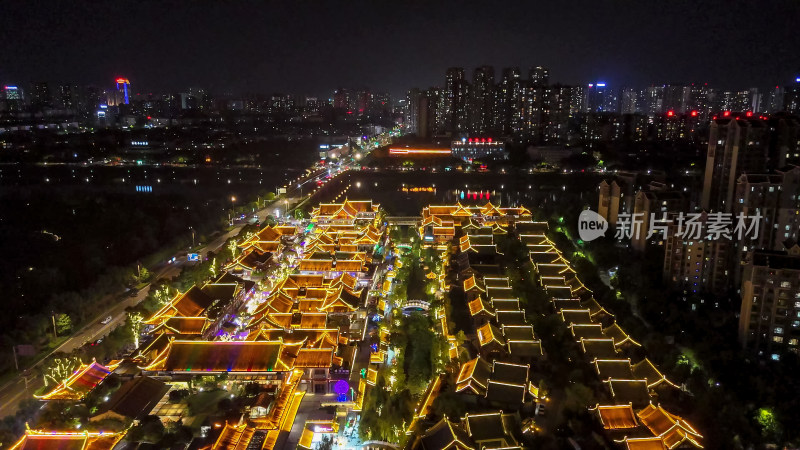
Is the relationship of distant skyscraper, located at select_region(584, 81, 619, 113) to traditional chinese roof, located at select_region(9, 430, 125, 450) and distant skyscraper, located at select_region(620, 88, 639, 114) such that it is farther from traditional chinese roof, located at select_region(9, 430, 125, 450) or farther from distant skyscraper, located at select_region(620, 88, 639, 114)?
traditional chinese roof, located at select_region(9, 430, 125, 450)

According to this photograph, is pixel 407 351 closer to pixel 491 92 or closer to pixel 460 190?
pixel 460 190

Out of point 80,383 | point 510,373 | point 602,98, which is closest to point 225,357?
point 80,383

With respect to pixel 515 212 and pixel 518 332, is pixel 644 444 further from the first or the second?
pixel 515 212

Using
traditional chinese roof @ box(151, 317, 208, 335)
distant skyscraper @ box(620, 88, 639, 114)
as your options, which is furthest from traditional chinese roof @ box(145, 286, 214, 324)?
distant skyscraper @ box(620, 88, 639, 114)

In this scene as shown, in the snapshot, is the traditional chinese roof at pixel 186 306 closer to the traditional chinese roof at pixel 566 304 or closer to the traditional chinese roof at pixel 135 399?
the traditional chinese roof at pixel 135 399

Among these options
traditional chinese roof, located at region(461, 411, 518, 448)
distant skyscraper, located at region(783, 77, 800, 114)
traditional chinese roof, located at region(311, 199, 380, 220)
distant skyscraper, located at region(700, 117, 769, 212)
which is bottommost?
traditional chinese roof, located at region(461, 411, 518, 448)
